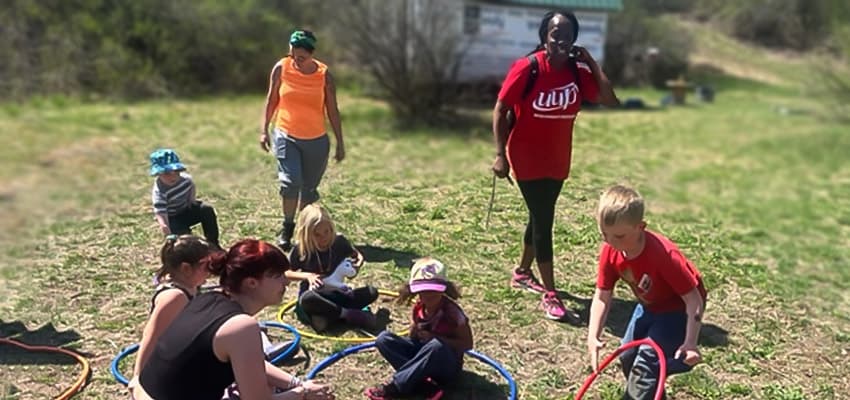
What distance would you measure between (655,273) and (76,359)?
3379 mm

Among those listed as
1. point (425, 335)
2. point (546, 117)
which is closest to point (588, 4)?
point (546, 117)

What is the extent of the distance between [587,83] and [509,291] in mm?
1668

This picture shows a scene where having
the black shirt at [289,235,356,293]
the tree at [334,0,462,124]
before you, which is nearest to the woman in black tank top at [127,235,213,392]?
the black shirt at [289,235,356,293]

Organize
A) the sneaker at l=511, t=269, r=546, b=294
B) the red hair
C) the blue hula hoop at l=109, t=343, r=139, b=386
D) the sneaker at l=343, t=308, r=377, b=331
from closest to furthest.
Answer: the red hair
the blue hula hoop at l=109, t=343, r=139, b=386
the sneaker at l=343, t=308, r=377, b=331
the sneaker at l=511, t=269, r=546, b=294

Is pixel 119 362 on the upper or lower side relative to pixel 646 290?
lower

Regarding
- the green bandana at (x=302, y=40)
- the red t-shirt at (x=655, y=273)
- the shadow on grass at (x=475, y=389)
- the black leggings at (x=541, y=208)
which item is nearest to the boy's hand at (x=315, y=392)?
the shadow on grass at (x=475, y=389)

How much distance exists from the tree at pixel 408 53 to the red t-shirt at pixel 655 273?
11.4 metres

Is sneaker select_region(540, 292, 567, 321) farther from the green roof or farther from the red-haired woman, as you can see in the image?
the green roof

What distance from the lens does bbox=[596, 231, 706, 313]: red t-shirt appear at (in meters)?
3.98

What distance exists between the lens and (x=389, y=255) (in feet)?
22.6

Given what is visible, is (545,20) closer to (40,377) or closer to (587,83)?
(587,83)

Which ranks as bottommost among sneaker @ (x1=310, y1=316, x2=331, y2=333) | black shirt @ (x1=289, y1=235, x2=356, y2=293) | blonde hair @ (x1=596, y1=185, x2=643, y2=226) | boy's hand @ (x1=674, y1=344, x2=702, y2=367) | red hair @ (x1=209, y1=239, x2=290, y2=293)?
sneaker @ (x1=310, y1=316, x2=331, y2=333)

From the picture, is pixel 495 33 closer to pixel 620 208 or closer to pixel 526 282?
pixel 526 282

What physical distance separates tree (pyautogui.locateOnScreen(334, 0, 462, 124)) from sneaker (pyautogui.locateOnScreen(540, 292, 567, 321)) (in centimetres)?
991
